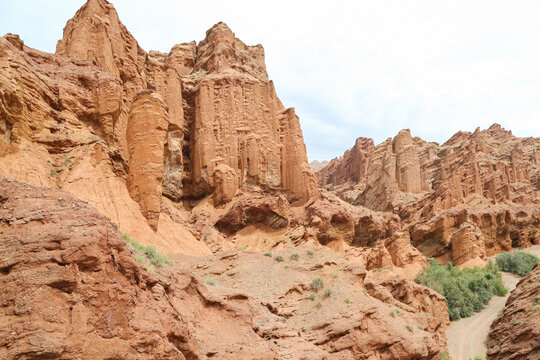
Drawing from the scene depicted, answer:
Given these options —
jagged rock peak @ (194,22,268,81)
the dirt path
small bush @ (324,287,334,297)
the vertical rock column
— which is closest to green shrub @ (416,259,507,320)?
the dirt path

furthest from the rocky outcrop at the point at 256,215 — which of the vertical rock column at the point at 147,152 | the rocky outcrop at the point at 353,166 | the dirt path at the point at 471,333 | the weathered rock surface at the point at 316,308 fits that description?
the rocky outcrop at the point at 353,166

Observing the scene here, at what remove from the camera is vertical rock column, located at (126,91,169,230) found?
2022cm

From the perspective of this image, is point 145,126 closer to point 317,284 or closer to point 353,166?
point 317,284

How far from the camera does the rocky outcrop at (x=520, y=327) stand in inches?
854

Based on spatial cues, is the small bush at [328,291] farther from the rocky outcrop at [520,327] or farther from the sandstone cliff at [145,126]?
the rocky outcrop at [520,327]

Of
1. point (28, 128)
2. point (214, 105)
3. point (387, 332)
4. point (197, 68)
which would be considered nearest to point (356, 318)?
point (387, 332)

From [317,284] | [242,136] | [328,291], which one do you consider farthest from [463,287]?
[328,291]

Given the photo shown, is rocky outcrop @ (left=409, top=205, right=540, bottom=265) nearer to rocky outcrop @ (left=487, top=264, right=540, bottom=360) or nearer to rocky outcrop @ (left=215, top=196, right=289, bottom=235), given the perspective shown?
rocky outcrop @ (left=487, top=264, right=540, bottom=360)

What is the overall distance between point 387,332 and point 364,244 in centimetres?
2653

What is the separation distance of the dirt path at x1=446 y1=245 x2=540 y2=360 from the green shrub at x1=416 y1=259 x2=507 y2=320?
26.3 inches

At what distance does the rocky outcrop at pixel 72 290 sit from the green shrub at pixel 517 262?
4404cm

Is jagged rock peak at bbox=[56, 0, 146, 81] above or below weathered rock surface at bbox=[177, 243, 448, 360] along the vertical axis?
above

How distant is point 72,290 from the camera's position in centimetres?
665

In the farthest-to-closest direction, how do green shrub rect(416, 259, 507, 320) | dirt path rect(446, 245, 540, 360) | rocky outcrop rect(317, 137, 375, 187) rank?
rocky outcrop rect(317, 137, 375, 187)
green shrub rect(416, 259, 507, 320)
dirt path rect(446, 245, 540, 360)
